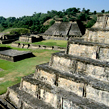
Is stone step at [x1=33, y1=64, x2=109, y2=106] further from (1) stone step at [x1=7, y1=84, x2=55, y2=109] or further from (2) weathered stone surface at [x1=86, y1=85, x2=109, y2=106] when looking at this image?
(1) stone step at [x1=7, y1=84, x2=55, y2=109]

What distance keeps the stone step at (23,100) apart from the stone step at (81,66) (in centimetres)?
187

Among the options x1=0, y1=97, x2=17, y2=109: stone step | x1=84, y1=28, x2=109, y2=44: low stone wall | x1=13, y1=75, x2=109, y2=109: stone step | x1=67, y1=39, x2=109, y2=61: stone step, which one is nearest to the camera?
x1=13, y1=75, x2=109, y2=109: stone step

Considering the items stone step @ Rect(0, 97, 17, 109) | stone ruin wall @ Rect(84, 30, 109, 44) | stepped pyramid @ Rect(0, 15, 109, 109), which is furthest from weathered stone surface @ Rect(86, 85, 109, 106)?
stone step @ Rect(0, 97, 17, 109)

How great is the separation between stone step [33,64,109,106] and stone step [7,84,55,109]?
1.01 metres

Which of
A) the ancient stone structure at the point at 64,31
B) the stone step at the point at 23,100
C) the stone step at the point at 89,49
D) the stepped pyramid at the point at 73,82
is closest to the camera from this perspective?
the stepped pyramid at the point at 73,82

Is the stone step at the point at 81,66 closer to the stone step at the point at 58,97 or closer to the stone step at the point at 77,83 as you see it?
the stone step at the point at 77,83

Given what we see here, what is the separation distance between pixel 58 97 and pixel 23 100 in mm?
1950

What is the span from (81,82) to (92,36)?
230cm

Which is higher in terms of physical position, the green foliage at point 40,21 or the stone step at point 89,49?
the green foliage at point 40,21

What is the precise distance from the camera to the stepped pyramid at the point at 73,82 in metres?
4.73

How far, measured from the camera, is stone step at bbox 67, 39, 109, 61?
519cm

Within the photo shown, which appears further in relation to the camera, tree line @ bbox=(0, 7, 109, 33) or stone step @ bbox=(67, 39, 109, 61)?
tree line @ bbox=(0, 7, 109, 33)

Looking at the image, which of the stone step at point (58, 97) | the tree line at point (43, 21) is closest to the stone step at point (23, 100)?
the stone step at point (58, 97)

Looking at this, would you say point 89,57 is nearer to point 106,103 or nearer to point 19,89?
point 106,103
